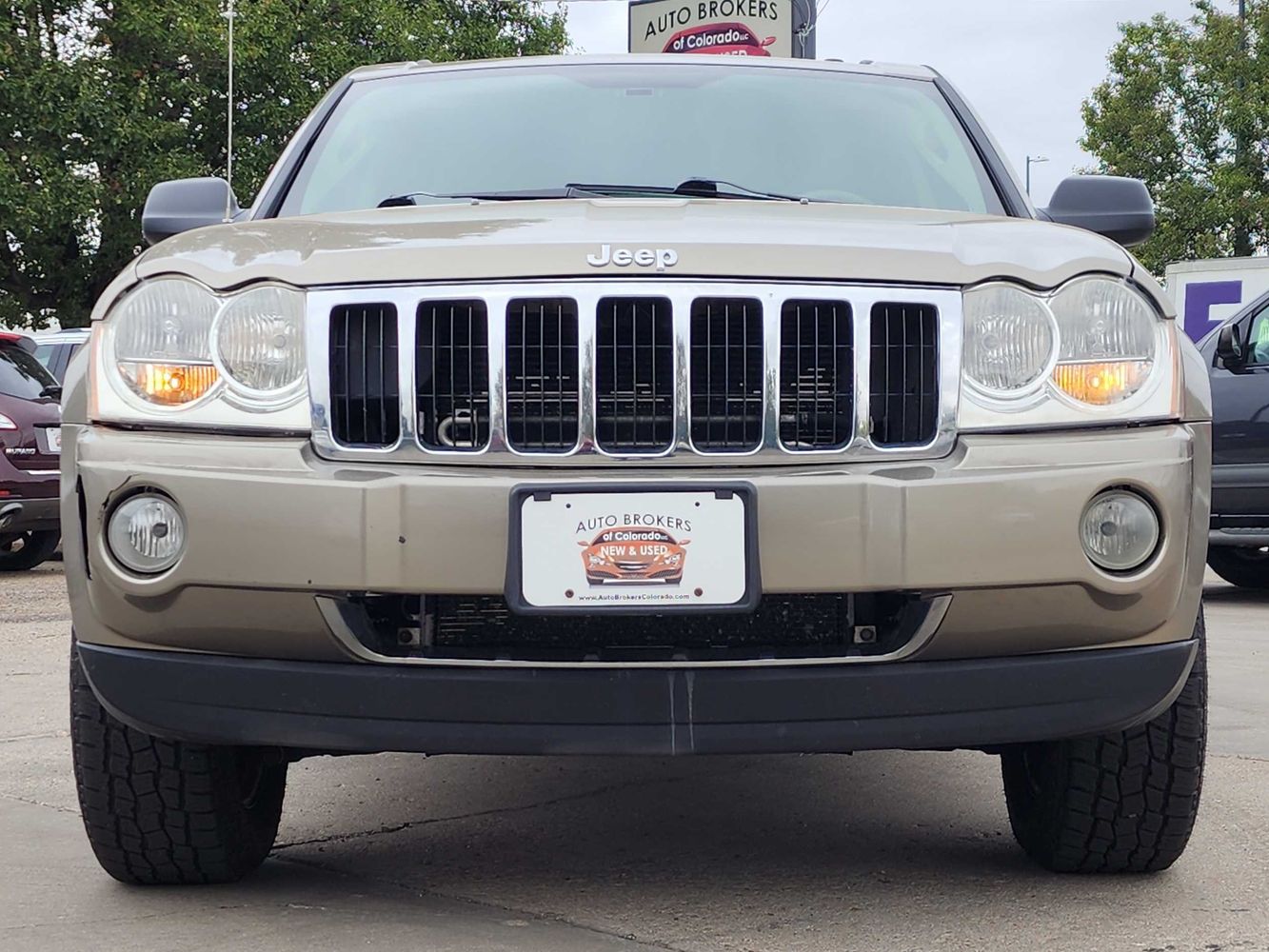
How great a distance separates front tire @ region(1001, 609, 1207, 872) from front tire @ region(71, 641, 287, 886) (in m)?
1.53

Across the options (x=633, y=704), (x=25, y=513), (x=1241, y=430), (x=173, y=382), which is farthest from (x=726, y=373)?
(x=25, y=513)

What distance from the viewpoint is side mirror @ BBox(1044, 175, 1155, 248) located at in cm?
418

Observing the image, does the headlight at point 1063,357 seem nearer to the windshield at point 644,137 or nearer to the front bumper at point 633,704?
the front bumper at point 633,704

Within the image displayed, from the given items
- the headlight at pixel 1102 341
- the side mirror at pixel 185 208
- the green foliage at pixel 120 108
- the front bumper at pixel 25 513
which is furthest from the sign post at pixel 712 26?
the headlight at pixel 1102 341

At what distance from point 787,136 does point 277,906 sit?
2097mm

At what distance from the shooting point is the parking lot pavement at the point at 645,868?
10.5ft

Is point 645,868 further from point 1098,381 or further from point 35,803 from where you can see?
point 35,803

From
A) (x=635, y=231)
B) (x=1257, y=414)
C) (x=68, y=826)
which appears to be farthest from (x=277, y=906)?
(x=1257, y=414)

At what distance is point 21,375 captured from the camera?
12.0 m

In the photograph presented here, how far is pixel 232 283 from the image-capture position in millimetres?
A: 3119

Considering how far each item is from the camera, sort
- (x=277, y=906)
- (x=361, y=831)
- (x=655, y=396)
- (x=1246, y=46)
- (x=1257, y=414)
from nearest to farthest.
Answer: (x=655, y=396) < (x=277, y=906) < (x=361, y=831) < (x=1257, y=414) < (x=1246, y=46)

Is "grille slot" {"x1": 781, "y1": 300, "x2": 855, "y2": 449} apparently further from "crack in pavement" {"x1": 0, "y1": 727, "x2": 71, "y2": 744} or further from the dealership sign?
the dealership sign

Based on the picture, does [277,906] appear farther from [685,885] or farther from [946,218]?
[946,218]

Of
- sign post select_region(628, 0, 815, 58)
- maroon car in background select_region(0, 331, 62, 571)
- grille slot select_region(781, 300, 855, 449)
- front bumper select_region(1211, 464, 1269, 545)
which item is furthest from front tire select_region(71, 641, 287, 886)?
sign post select_region(628, 0, 815, 58)
